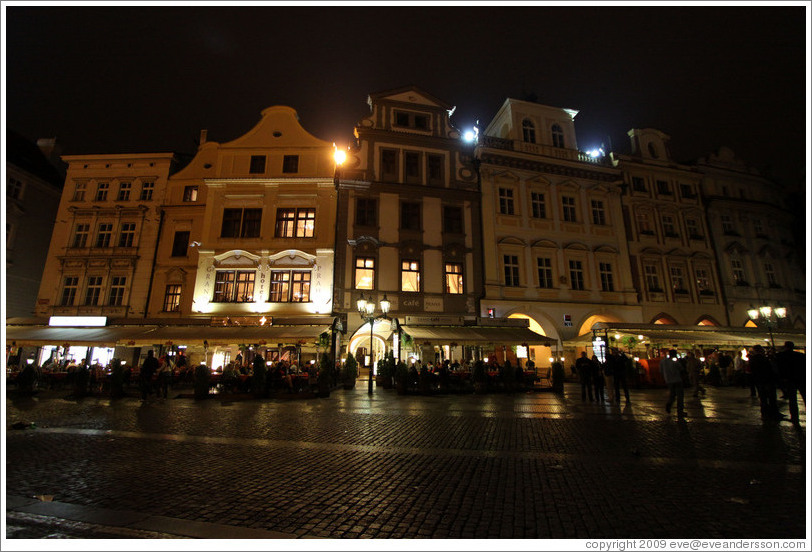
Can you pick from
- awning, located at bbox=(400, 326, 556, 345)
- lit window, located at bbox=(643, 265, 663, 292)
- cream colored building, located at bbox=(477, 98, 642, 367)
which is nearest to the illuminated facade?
cream colored building, located at bbox=(477, 98, 642, 367)

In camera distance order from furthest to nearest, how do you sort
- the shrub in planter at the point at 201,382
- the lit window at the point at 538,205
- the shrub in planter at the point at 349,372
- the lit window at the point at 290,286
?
1. the lit window at the point at 538,205
2. the lit window at the point at 290,286
3. the shrub in planter at the point at 349,372
4. the shrub in planter at the point at 201,382

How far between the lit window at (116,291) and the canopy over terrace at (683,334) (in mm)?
29187

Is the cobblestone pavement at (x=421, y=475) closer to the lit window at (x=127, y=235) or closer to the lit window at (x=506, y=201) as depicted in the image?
the lit window at (x=506, y=201)

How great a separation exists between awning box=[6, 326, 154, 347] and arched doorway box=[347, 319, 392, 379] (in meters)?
11.9

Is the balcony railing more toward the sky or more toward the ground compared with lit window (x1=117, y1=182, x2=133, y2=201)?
more toward the sky

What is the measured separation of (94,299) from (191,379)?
10362 millimetres

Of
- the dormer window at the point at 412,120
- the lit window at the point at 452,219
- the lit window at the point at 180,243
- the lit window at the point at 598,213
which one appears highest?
the dormer window at the point at 412,120

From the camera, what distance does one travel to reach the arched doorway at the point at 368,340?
2345 cm

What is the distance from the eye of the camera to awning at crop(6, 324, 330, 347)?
1895cm

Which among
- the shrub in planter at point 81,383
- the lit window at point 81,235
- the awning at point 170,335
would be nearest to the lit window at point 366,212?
the awning at point 170,335

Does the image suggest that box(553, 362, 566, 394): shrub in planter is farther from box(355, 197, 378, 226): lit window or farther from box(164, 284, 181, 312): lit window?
box(164, 284, 181, 312): lit window

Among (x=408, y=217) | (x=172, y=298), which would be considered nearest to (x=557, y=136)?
(x=408, y=217)

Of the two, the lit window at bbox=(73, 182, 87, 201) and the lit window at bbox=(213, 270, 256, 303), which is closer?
the lit window at bbox=(213, 270, 256, 303)

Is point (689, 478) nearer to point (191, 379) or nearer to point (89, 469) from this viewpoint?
point (89, 469)
